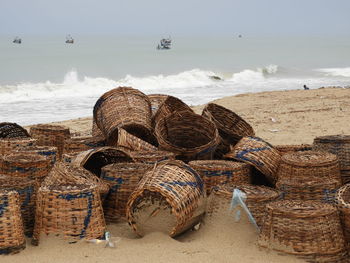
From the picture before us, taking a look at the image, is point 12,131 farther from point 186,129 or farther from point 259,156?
point 259,156

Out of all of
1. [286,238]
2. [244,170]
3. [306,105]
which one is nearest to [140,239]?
[286,238]

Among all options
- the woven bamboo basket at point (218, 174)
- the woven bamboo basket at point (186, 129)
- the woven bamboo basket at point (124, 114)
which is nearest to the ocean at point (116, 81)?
the woven bamboo basket at point (124, 114)

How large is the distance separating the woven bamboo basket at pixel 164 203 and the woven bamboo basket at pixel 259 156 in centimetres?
138

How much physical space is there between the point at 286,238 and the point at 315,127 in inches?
318

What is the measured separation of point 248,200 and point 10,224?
1766mm

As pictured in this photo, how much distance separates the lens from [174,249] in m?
4.23

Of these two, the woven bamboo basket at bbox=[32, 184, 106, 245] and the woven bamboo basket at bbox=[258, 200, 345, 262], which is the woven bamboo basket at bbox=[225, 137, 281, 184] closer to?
the woven bamboo basket at bbox=[258, 200, 345, 262]

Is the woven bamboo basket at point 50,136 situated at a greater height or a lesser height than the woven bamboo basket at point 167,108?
lesser

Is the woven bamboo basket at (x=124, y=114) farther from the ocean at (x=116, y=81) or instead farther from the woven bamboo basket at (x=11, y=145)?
the ocean at (x=116, y=81)

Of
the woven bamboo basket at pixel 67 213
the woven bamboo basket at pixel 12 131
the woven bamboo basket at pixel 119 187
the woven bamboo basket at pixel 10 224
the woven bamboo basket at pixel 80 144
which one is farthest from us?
the woven bamboo basket at pixel 12 131

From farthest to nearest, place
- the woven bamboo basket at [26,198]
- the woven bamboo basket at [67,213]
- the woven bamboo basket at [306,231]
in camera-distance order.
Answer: the woven bamboo basket at [26,198]
the woven bamboo basket at [67,213]
the woven bamboo basket at [306,231]

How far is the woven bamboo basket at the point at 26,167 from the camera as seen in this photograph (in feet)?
17.1

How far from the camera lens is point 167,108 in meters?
7.11

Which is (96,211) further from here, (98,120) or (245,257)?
(98,120)
